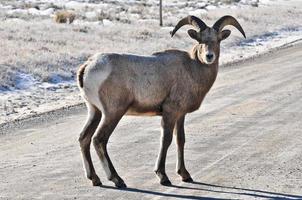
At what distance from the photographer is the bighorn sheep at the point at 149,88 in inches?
400

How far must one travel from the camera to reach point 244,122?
609 inches

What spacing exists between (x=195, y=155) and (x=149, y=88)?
97.5 inches

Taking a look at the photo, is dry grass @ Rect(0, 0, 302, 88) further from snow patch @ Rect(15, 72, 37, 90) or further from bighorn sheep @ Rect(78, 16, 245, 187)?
bighorn sheep @ Rect(78, 16, 245, 187)

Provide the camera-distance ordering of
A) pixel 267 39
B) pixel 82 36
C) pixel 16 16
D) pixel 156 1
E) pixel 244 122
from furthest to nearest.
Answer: pixel 156 1, pixel 16 16, pixel 267 39, pixel 82 36, pixel 244 122

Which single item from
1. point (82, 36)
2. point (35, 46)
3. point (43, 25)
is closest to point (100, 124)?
point (35, 46)

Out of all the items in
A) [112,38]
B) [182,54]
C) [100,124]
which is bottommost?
[112,38]

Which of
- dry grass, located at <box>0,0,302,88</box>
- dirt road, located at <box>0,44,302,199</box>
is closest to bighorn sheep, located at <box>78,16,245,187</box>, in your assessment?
dirt road, located at <box>0,44,302,199</box>

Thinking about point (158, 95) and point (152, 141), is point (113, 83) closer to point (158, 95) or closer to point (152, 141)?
point (158, 95)

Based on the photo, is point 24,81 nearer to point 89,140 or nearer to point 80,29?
point 89,140

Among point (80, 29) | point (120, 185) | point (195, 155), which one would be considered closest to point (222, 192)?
point (120, 185)

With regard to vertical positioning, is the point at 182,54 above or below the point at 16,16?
above

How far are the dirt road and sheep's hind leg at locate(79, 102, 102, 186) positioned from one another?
154 millimetres

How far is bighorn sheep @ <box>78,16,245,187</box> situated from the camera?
33.3 feet

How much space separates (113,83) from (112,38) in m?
21.2
